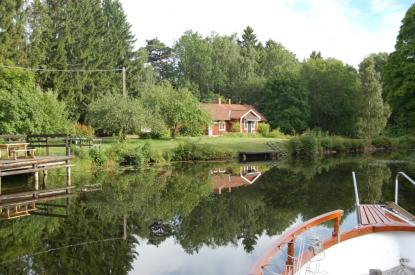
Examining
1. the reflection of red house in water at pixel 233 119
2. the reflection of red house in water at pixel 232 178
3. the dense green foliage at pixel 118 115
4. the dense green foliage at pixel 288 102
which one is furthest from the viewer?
the reflection of red house in water at pixel 233 119

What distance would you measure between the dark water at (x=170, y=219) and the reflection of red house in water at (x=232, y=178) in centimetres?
6

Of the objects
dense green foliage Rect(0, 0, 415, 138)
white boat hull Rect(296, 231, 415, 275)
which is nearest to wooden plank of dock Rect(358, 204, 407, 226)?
white boat hull Rect(296, 231, 415, 275)

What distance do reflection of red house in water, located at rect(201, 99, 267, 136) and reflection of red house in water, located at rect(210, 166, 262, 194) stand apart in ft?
81.3

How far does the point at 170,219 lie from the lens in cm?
1545

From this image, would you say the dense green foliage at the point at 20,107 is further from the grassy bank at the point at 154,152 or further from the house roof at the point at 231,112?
the house roof at the point at 231,112

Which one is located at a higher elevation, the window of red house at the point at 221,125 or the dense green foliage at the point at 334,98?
the dense green foliage at the point at 334,98

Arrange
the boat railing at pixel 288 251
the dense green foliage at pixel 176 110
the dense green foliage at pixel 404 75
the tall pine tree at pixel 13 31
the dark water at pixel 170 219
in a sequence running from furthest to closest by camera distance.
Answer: the dense green foliage at pixel 176 110, the tall pine tree at pixel 13 31, the dense green foliage at pixel 404 75, the dark water at pixel 170 219, the boat railing at pixel 288 251

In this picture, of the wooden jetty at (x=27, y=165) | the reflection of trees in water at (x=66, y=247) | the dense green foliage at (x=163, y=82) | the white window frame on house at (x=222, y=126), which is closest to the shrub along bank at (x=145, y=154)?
the dense green foliage at (x=163, y=82)

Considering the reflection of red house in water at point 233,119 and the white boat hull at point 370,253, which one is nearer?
the white boat hull at point 370,253

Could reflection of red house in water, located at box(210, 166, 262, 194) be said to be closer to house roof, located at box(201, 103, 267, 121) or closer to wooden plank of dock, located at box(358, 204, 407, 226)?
wooden plank of dock, located at box(358, 204, 407, 226)

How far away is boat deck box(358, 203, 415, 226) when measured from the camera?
28.3 ft

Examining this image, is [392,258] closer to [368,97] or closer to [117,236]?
[117,236]

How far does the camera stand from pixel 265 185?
23156 mm

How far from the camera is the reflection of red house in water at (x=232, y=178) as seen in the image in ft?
75.6
